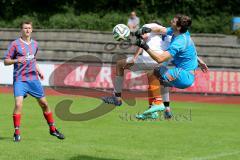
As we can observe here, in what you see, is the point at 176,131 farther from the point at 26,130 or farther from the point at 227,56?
the point at 227,56

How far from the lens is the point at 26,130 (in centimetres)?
1285

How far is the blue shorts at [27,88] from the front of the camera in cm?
1130

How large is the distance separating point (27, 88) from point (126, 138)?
6.95 ft

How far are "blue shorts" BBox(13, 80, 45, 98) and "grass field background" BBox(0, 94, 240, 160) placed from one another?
0.85 m

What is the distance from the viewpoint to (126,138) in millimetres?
11898

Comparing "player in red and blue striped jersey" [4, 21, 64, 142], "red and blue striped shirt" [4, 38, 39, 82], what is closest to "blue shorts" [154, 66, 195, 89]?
"player in red and blue striped jersey" [4, 21, 64, 142]

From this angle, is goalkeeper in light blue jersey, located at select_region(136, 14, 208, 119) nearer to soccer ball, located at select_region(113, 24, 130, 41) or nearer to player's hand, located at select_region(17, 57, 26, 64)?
soccer ball, located at select_region(113, 24, 130, 41)

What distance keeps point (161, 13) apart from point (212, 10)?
289cm

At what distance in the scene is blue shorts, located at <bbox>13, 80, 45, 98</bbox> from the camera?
1130cm

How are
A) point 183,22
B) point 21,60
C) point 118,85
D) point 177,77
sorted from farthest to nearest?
point 118,85
point 21,60
point 177,77
point 183,22

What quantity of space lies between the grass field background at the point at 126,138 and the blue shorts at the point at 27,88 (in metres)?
0.85

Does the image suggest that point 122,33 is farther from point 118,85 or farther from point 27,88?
point 118,85

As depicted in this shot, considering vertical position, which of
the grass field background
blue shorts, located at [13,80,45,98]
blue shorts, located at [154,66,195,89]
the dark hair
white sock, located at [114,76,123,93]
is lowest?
the grass field background

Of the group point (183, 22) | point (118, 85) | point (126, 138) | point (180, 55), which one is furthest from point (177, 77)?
point (118, 85)
